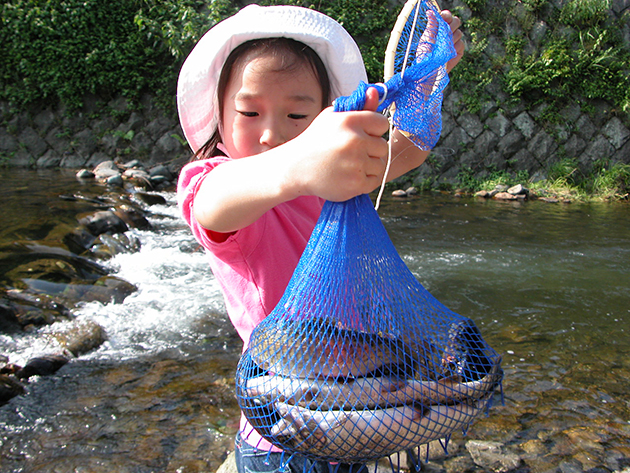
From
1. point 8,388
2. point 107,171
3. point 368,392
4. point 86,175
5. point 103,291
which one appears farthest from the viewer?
point 107,171

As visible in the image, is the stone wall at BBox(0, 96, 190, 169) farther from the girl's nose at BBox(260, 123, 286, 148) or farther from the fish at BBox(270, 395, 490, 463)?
the fish at BBox(270, 395, 490, 463)

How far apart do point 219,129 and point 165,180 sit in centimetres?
1068

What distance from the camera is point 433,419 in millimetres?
1023

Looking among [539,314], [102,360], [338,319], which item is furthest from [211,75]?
[539,314]

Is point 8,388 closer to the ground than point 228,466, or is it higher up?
closer to the ground

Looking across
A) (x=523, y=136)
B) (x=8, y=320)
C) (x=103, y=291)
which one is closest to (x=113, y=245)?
(x=103, y=291)

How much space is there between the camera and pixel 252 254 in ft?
4.52

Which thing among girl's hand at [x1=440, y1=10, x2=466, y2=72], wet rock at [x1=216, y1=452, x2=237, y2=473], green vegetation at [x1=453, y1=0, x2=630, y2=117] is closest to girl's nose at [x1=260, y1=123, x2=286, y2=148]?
girl's hand at [x1=440, y1=10, x2=466, y2=72]

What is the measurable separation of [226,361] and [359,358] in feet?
9.46

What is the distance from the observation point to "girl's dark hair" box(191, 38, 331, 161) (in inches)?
54.4

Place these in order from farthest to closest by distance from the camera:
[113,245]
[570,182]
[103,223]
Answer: [570,182], [103,223], [113,245]

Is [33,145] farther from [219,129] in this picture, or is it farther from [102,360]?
[219,129]

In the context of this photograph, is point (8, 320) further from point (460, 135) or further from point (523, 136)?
point (523, 136)

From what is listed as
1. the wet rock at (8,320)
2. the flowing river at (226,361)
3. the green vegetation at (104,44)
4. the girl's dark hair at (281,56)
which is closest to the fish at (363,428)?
the girl's dark hair at (281,56)
